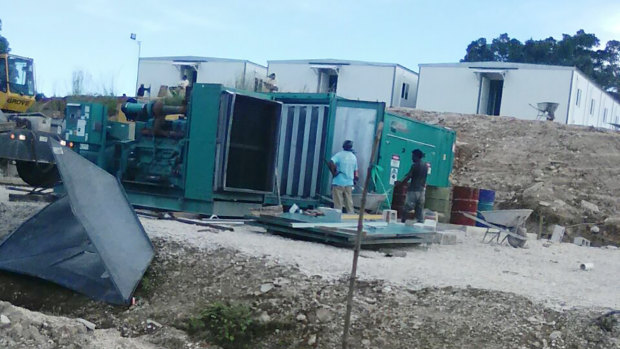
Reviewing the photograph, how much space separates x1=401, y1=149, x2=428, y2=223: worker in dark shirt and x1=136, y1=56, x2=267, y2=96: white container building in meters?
24.6

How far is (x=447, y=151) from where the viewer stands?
18.8 m

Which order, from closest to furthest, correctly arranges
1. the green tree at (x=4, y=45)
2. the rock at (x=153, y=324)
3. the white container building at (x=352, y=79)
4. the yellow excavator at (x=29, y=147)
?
the rock at (x=153, y=324)
the yellow excavator at (x=29, y=147)
the white container building at (x=352, y=79)
the green tree at (x=4, y=45)

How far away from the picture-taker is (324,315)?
6586 millimetres

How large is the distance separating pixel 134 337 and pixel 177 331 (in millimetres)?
407

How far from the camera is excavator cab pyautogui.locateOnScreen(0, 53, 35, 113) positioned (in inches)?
836

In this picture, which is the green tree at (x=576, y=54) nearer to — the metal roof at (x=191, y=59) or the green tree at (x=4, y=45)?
the metal roof at (x=191, y=59)

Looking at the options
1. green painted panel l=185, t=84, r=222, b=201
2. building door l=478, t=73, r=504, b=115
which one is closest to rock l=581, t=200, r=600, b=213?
green painted panel l=185, t=84, r=222, b=201

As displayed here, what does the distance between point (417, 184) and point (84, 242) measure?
7298mm

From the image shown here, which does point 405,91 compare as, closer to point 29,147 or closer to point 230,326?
point 29,147

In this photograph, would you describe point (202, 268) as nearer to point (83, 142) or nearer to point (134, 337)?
point (134, 337)

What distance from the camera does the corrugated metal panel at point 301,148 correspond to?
45.1 ft

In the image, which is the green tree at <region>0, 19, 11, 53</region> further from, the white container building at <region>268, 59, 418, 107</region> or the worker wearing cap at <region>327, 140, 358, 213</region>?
the worker wearing cap at <region>327, 140, 358, 213</region>

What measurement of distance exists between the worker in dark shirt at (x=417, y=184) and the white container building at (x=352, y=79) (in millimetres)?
24063

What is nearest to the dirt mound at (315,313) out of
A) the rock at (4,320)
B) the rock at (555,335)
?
the rock at (555,335)
